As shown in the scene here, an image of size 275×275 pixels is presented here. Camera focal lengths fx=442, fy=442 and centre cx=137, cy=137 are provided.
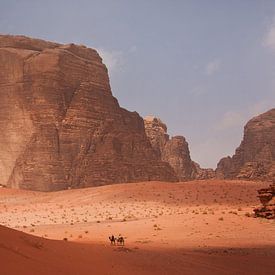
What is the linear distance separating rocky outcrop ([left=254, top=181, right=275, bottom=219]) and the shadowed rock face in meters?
34.5

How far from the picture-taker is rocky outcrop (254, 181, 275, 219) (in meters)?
19.0

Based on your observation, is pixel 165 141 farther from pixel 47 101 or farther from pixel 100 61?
pixel 47 101

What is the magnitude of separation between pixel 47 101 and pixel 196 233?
43393mm

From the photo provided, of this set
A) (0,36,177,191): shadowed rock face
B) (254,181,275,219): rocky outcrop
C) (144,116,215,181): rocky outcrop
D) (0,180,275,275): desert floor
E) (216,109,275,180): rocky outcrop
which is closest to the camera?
(0,180,275,275): desert floor

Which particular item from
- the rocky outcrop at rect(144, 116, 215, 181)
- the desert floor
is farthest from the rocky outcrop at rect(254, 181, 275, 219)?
the rocky outcrop at rect(144, 116, 215, 181)

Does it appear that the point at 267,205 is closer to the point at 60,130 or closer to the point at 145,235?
the point at 145,235

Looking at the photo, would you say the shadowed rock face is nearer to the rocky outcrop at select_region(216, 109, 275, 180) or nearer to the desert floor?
the desert floor

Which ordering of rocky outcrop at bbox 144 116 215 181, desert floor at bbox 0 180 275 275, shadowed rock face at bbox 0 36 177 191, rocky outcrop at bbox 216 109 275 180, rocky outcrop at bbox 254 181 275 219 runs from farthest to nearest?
rocky outcrop at bbox 144 116 215 181 < rocky outcrop at bbox 216 109 275 180 < shadowed rock face at bbox 0 36 177 191 < rocky outcrop at bbox 254 181 275 219 < desert floor at bbox 0 180 275 275

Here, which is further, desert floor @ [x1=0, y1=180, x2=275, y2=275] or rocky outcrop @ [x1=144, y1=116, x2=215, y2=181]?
rocky outcrop @ [x1=144, y1=116, x2=215, y2=181]

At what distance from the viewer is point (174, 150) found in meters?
90.4

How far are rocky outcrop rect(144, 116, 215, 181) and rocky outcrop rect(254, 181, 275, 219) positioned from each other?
64.0 metres

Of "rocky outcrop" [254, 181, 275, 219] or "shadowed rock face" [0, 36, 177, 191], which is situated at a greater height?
"shadowed rock face" [0, 36, 177, 191]

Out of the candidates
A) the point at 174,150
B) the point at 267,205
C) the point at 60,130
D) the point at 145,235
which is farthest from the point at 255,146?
the point at 145,235

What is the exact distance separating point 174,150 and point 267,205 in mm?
70978
